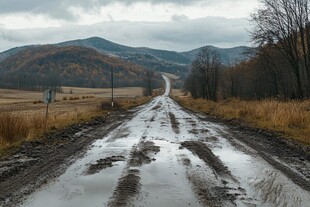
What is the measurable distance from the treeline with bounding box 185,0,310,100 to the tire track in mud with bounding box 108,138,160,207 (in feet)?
88.7

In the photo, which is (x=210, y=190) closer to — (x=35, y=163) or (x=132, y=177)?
(x=132, y=177)

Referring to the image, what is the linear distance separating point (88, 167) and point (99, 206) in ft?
9.81

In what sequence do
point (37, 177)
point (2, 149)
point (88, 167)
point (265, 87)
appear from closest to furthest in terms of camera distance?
point (37, 177), point (88, 167), point (2, 149), point (265, 87)

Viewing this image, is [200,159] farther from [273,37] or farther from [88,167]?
[273,37]

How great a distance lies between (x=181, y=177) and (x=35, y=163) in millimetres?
3749

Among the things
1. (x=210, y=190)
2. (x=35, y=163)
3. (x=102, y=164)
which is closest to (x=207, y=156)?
(x=102, y=164)

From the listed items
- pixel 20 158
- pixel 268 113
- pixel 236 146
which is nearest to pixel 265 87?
pixel 268 113

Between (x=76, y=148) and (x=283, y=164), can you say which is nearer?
Result: (x=283, y=164)

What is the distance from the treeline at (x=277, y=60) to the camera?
35.9 metres

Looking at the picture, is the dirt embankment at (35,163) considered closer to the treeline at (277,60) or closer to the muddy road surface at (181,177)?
the muddy road surface at (181,177)

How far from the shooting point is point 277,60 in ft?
161

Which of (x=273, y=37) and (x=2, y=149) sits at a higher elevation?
(x=273, y=37)

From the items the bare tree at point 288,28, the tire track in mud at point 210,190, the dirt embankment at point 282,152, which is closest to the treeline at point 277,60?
the bare tree at point 288,28

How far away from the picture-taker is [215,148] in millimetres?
10875
